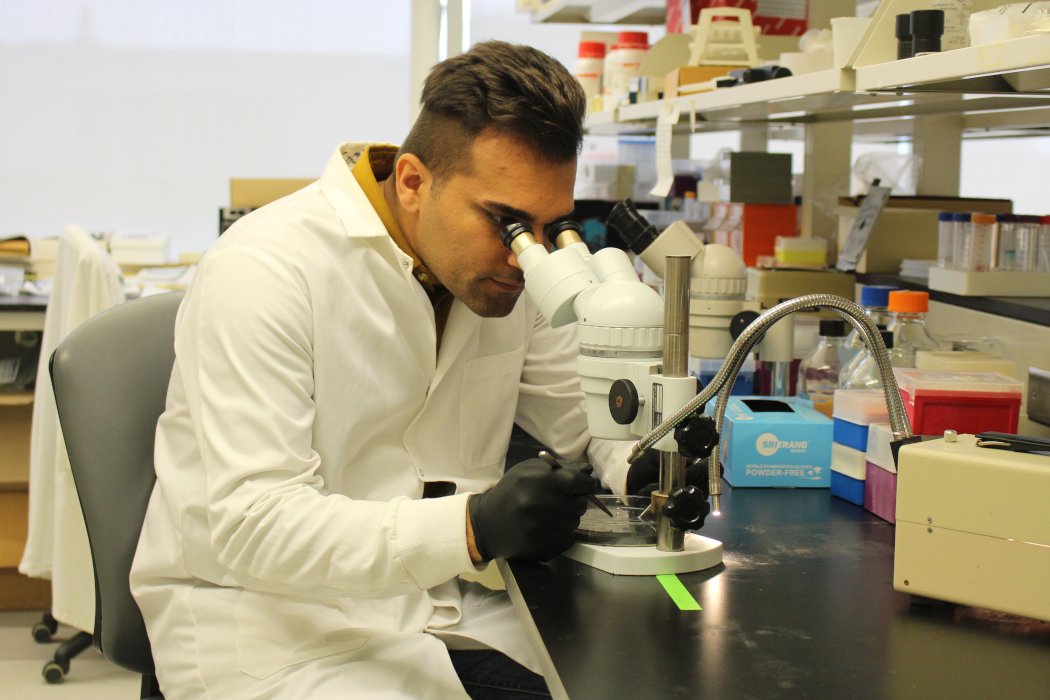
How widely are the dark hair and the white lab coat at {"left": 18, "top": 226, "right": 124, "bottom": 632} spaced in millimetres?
1397

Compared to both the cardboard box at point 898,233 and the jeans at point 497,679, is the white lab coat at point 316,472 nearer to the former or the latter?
the jeans at point 497,679

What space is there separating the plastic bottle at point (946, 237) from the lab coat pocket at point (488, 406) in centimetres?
89

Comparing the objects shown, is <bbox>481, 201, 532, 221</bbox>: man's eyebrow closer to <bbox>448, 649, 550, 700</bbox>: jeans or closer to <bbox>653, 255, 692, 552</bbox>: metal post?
<bbox>653, 255, 692, 552</bbox>: metal post

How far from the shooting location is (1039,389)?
1.35m

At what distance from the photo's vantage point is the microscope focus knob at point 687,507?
37.8 inches

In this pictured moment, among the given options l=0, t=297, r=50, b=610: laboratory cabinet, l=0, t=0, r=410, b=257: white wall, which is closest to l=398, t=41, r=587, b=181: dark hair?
l=0, t=297, r=50, b=610: laboratory cabinet

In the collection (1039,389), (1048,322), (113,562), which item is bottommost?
(113,562)

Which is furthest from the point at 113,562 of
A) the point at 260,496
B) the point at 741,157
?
the point at 741,157

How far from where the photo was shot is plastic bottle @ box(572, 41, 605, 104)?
2.83 meters

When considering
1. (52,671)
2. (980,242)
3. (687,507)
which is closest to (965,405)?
(687,507)

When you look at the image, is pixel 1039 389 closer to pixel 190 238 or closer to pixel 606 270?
pixel 606 270

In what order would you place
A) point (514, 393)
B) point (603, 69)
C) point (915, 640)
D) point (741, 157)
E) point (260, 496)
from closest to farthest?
1. point (915, 640)
2. point (260, 496)
3. point (514, 393)
4. point (741, 157)
5. point (603, 69)

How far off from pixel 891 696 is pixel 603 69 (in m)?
2.43

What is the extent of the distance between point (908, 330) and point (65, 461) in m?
2.02
